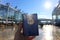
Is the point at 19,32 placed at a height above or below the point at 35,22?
below

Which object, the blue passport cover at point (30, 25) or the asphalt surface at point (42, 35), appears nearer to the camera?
the blue passport cover at point (30, 25)

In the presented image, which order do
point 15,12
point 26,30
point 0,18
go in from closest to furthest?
point 26,30, point 0,18, point 15,12

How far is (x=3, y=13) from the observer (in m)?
28.4

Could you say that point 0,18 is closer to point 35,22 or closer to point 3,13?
point 3,13

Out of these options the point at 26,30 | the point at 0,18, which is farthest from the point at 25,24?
the point at 0,18

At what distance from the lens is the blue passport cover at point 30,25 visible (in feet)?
6.44

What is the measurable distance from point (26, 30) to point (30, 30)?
0.05 metres

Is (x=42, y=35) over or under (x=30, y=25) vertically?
under

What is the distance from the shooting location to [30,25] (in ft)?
6.50


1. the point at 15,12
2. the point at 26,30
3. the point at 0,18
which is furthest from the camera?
the point at 15,12

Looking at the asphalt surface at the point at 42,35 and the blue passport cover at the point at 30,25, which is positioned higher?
the blue passport cover at the point at 30,25

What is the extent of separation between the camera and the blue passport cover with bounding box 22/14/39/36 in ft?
6.44

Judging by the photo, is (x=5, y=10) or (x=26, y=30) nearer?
(x=26, y=30)

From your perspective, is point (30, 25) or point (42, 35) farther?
point (42, 35)
